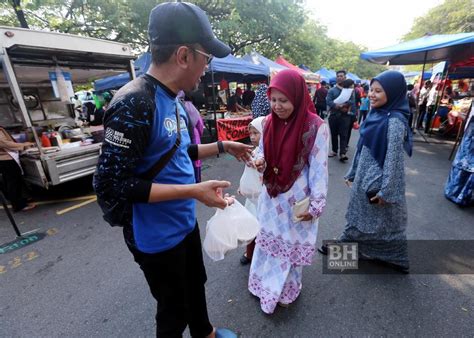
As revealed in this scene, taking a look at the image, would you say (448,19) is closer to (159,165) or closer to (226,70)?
(226,70)

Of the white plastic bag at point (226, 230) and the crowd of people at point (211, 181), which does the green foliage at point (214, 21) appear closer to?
the crowd of people at point (211, 181)

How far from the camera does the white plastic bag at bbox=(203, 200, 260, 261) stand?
1.51 metres

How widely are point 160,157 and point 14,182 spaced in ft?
15.1

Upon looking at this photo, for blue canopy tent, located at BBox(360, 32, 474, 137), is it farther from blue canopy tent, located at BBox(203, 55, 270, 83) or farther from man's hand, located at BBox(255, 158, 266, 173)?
man's hand, located at BBox(255, 158, 266, 173)

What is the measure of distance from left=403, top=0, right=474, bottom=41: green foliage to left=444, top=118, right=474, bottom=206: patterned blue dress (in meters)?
20.9

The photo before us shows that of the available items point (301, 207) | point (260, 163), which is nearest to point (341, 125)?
point (260, 163)

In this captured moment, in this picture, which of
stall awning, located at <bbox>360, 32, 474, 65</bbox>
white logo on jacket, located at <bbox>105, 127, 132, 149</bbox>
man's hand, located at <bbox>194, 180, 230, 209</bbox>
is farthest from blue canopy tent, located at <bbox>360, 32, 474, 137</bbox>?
white logo on jacket, located at <bbox>105, 127, 132, 149</bbox>

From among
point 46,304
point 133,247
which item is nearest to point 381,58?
point 133,247

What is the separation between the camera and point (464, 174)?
3523 millimetres

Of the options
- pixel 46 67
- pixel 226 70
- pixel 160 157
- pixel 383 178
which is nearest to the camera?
pixel 160 157

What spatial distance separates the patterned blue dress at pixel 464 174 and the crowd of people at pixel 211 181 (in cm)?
200

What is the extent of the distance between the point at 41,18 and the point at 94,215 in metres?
10.7

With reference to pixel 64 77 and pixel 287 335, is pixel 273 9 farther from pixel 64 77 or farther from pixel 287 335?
pixel 287 335

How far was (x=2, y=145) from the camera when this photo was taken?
3.89m
